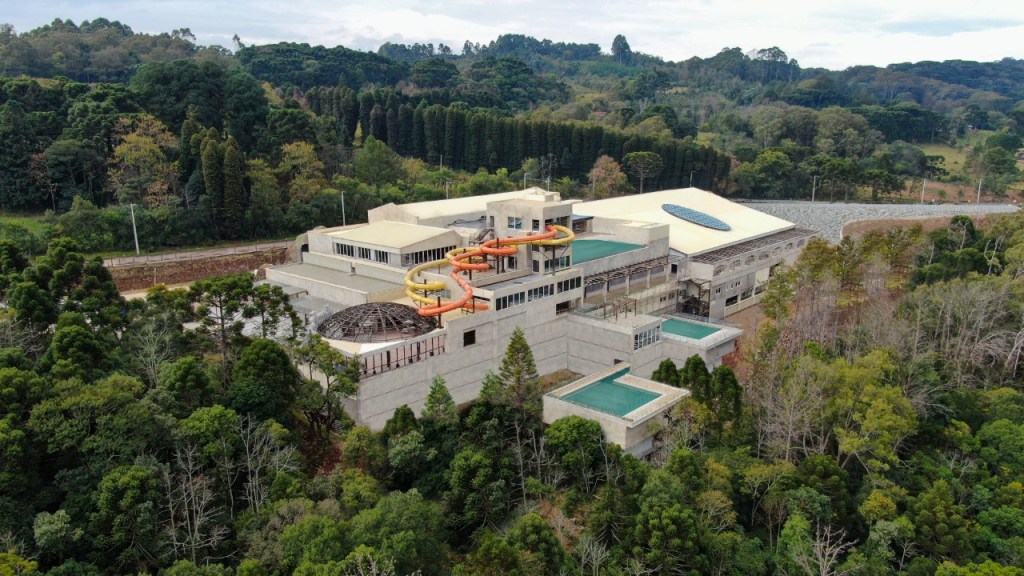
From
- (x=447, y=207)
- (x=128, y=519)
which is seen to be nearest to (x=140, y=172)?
(x=447, y=207)

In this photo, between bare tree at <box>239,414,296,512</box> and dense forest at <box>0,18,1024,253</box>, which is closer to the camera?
bare tree at <box>239,414,296,512</box>

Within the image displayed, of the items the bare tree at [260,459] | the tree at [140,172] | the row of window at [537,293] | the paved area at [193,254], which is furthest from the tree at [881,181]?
the bare tree at [260,459]

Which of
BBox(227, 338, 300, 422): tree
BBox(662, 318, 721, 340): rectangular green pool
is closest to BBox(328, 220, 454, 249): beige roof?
BBox(227, 338, 300, 422): tree

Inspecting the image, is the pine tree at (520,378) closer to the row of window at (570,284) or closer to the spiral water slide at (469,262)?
the spiral water slide at (469,262)

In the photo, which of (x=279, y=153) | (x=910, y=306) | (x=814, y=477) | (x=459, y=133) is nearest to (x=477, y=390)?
(x=814, y=477)

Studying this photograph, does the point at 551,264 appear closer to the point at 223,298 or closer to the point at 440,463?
the point at 440,463

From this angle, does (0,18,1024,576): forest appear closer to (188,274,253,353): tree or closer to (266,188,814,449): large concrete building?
(188,274,253,353): tree
